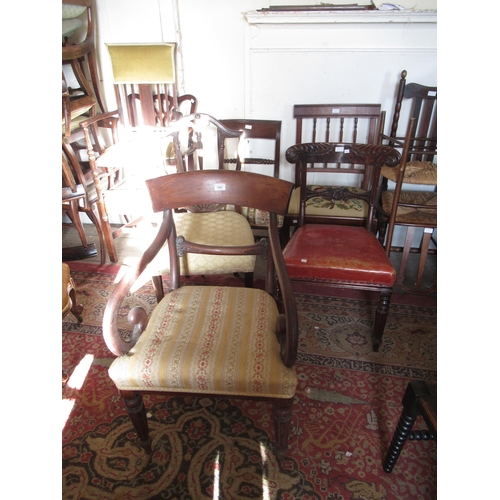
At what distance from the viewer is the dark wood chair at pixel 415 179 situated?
2000 millimetres

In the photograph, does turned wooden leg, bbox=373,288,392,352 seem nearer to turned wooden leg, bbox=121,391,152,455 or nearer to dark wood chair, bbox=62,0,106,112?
turned wooden leg, bbox=121,391,152,455

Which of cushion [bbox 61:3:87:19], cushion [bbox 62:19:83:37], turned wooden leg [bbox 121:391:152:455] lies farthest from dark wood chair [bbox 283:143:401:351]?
cushion [bbox 62:19:83:37]

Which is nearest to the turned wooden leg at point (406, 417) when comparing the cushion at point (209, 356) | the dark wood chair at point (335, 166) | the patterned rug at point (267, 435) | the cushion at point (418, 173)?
the patterned rug at point (267, 435)

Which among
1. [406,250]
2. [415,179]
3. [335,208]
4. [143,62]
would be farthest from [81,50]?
[406,250]

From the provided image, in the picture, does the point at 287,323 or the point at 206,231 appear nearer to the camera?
the point at 287,323

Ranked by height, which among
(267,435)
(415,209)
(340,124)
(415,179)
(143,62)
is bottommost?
(267,435)

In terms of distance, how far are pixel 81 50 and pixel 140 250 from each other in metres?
1.37

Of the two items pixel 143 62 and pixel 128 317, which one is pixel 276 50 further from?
pixel 128 317

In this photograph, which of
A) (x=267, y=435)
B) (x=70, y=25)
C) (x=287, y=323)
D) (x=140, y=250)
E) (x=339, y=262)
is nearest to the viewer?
(x=287, y=323)

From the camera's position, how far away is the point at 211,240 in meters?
1.64

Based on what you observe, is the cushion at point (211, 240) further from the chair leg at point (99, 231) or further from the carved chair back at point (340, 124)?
the chair leg at point (99, 231)

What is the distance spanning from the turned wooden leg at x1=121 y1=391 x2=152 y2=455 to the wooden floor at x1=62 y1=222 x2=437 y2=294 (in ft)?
3.92

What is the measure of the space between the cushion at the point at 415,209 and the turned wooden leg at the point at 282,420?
1.34 meters
